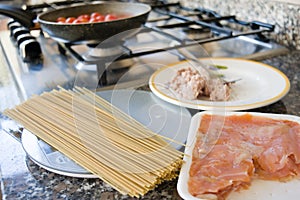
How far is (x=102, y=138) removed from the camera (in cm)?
55

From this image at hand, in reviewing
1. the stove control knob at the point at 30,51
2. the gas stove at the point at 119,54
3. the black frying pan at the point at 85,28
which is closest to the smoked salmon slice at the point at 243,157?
the gas stove at the point at 119,54

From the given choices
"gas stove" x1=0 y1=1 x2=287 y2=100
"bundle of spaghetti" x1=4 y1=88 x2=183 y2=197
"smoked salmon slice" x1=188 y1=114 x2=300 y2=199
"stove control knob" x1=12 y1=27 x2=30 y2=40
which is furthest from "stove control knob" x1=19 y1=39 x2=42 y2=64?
"smoked salmon slice" x1=188 y1=114 x2=300 y2=199

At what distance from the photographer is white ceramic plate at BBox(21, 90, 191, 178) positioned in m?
0.51

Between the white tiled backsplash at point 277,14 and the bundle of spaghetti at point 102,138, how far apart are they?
1.97 feet

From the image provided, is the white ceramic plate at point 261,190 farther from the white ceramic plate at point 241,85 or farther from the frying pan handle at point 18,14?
the frying pan handle at point 18,14

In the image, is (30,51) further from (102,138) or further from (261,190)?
(261,190)

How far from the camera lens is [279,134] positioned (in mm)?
521

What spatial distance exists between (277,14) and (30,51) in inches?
28.4

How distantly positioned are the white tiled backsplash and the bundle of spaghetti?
1.97ft

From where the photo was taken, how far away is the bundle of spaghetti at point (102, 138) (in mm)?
473

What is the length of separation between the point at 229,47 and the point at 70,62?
0.46 m

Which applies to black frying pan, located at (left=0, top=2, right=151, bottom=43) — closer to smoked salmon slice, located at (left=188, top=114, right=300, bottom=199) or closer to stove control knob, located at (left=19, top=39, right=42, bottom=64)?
stove control knob, located at (left=19, top=39, right=42, bottom=64)

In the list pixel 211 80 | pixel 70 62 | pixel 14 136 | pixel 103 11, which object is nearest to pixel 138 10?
pixel 103 11

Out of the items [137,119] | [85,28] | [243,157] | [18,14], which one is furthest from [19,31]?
[243,157]
